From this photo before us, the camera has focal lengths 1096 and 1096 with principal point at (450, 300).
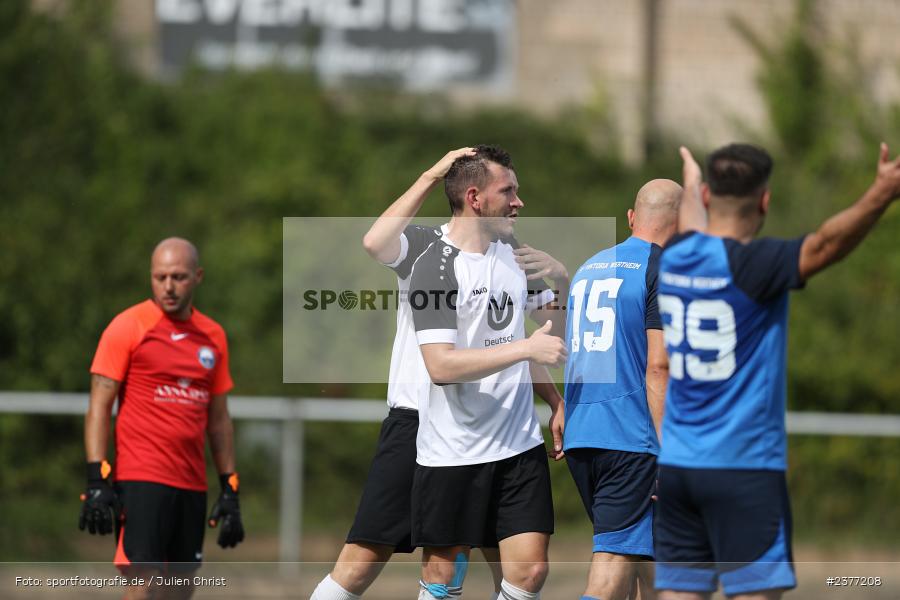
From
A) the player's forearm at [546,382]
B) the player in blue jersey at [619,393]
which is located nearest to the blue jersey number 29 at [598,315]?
the player in blue jersey at [619,393]

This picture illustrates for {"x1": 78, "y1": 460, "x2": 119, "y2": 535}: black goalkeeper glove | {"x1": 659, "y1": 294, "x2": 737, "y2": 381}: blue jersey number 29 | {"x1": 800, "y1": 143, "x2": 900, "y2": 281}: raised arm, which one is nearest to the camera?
{"x1": 800, "y1": 143, "x2": 900, "y2": 281}: raised arm

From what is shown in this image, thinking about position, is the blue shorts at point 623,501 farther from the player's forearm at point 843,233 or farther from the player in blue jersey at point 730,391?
the player's forearm at point 843,233

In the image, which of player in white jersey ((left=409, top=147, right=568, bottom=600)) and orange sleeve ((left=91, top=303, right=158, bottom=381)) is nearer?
player in white jersey ((left=409, top=147, right=568, bottom=600))

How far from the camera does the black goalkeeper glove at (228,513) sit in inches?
267

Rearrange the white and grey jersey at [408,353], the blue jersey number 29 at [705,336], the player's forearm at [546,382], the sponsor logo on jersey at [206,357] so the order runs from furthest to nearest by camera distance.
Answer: the sponsor logo on jersey at [206,357]
the player's forearm at [546,382]
the white and grey jersey at [408,353]
the blue jersey number 29 at [705,336]

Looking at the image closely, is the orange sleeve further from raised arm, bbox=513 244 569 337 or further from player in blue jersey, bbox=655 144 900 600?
player in blue jersey, bbox=655 144 900 600

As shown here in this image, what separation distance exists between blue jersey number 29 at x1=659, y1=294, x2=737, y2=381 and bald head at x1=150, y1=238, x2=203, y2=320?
3.38m

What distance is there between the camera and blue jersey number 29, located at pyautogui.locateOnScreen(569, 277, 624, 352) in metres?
5.38

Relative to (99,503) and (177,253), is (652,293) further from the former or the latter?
(99,503)

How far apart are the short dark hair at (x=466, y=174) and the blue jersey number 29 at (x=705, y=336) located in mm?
1524

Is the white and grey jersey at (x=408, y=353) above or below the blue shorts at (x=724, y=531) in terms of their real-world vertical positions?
above

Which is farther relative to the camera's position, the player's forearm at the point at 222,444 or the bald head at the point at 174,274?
the player's forearm at the point at 222,444

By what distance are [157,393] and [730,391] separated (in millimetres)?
3708

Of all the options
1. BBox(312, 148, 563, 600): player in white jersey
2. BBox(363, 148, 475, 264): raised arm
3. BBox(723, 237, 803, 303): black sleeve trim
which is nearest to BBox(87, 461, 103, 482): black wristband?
BBox(312, 148, 563, 600): player in white jersey
